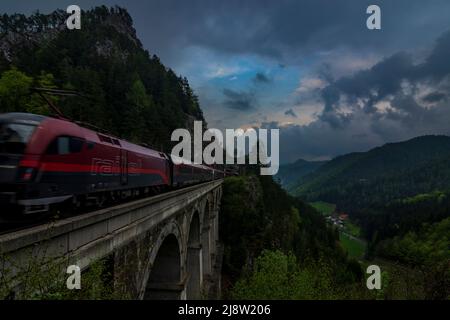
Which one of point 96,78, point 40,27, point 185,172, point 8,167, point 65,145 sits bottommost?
point 185,172

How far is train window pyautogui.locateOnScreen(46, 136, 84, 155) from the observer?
12609mm

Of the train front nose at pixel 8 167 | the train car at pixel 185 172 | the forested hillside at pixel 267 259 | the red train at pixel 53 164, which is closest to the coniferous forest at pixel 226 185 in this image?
the forested hillside at pixel 267 259

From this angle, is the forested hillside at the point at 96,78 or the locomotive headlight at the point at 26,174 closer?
the locomotive headlight at the point at 26,174

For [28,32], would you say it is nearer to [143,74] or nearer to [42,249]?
[143,74]

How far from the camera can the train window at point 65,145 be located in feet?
41.4

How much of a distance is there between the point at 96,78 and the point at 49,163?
273 ft

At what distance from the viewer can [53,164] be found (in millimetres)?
12492

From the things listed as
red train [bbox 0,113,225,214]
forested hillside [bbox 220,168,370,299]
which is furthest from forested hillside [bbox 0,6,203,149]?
forested hillside [bbox 220,168,370,299]

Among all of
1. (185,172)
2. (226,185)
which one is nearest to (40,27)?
(226,185)

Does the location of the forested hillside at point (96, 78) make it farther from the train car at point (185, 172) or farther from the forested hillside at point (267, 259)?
the forested hillside at point (267, 259)

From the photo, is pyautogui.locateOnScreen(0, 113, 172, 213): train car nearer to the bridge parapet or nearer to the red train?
the red train

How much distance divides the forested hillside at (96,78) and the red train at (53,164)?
2104 cm

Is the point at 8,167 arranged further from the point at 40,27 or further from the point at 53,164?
the point at 40,27
